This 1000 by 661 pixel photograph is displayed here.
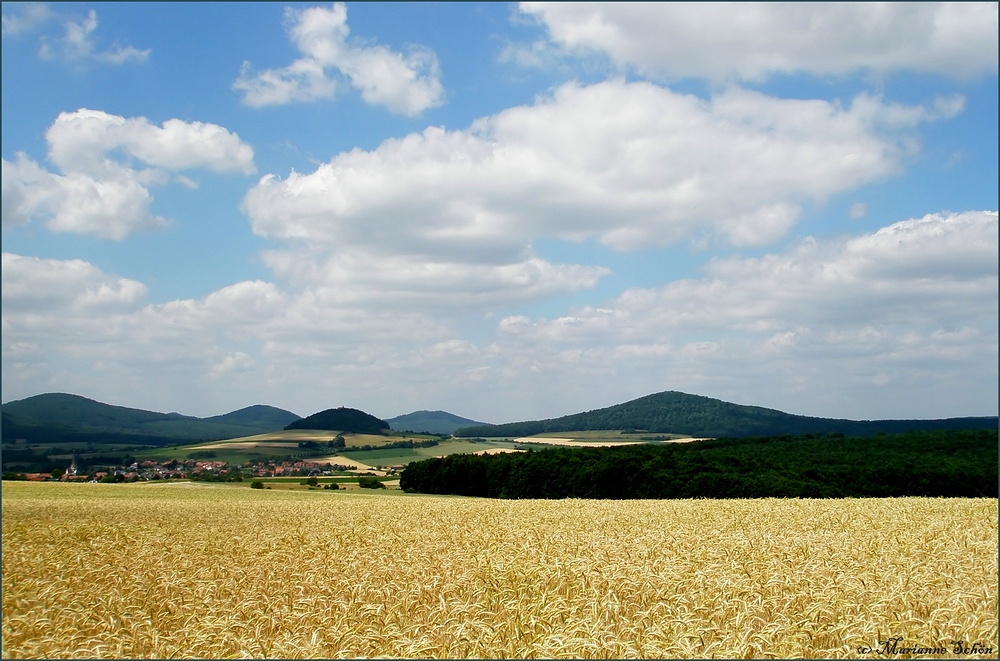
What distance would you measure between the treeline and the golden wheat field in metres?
36.6

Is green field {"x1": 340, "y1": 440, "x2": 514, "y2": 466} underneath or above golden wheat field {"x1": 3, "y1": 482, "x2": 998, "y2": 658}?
underneath

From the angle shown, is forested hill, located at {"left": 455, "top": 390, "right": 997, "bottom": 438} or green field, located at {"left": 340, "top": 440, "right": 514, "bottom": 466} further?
forested hill, located at {"left": 455, "top": 390, "right": 997, "bottom": 438}

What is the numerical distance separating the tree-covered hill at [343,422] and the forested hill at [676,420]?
81.3 ft

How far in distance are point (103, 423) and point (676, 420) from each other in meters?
109

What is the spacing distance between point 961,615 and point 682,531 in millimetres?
6786

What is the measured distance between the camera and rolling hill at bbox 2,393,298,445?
62719 millimetres

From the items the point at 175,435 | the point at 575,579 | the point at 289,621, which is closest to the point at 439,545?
the point at 575,579

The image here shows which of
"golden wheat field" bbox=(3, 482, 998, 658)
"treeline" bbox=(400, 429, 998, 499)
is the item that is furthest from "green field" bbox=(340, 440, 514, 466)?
"golden wheat field" bbox=(3, 482, 998, 658)

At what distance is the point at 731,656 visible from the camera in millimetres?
6086

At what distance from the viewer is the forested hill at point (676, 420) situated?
5502 inches

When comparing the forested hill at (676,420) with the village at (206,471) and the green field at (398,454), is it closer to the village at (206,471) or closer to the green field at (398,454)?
the green field at (398,454)

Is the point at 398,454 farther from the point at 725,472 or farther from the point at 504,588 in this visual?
the point at 504,588

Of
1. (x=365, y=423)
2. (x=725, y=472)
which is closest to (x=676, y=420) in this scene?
(x=365, y=423)

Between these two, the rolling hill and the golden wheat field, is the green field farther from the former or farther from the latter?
the golden wheat field
